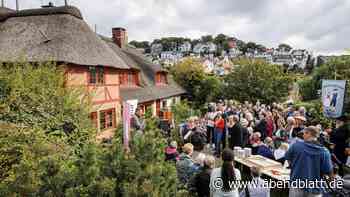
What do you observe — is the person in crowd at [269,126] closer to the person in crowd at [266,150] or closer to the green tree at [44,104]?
the person in crowd at [266,150]

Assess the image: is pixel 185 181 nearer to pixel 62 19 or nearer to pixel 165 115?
pixel 62 19

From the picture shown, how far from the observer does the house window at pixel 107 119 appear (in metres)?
14.3

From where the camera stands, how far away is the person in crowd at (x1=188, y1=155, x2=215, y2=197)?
4.80 metres

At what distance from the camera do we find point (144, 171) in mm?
3309

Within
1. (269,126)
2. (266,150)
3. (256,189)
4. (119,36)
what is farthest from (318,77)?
(256,189)

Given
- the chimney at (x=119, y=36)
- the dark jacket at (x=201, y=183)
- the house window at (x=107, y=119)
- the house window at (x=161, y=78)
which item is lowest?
the house window at (x=107, y=119)

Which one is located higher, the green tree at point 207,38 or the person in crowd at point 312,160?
the green tree at point 207,38

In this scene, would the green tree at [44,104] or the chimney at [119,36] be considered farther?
the chimney at [119,36]

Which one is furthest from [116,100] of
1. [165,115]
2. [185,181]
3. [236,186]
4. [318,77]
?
[318,77]

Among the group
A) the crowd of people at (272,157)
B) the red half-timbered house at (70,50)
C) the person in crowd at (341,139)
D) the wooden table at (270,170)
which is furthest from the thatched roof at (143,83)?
the person in crowd at (341,139)

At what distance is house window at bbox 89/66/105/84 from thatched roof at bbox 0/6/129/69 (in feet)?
1.32

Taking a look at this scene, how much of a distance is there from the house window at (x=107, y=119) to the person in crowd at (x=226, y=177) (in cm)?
1066

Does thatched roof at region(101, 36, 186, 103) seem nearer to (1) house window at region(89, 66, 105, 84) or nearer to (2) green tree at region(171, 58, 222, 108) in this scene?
(2) green tree at region(171, 58, 222, 108)

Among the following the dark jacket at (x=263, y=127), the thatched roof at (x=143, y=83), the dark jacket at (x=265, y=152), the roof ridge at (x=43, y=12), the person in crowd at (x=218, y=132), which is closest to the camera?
the dark jacket at (x=265, y=152)
